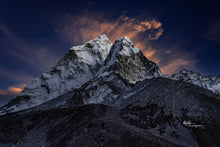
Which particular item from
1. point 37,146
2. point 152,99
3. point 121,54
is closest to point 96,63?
point 121,54

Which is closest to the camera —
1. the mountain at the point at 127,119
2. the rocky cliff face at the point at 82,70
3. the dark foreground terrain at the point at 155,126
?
the dark foreground terrain at the point at 155,126

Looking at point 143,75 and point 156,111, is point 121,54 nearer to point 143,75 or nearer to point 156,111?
point 143,75

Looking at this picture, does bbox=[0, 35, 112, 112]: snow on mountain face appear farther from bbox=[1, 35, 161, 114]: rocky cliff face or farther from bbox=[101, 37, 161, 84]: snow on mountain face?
bbox=[101, 37, 161, 84]: snow on mountain face

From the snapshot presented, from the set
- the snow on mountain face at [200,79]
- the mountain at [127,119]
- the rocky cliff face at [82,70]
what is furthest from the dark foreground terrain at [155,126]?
the snow on mountain face at [200,79]

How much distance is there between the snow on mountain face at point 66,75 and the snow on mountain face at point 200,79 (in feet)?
255

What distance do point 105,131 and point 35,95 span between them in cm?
9911

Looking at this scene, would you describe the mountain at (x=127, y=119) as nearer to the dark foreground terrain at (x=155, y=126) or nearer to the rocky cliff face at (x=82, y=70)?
the dark foreground terrain at (x=155, y=126)

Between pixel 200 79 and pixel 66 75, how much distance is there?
5011 inches

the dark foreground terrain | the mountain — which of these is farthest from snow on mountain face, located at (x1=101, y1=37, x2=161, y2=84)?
the dark foreground terrain

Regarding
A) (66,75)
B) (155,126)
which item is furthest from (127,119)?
(66,75)

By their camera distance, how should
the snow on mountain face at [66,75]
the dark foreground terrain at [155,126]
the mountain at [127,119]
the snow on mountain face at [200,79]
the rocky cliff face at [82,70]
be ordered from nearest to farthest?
the dark foreground terrain at [155,126] → the mountain at [127,119] → the rocky cliff face at [82,70] → the snow on mountain face at [66,75] → the snow on mountain face at [200,79]

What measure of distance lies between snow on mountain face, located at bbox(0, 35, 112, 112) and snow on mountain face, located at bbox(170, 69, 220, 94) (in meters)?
77.8

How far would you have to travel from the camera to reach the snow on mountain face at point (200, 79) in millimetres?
117806

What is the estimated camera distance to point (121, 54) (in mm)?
90812
